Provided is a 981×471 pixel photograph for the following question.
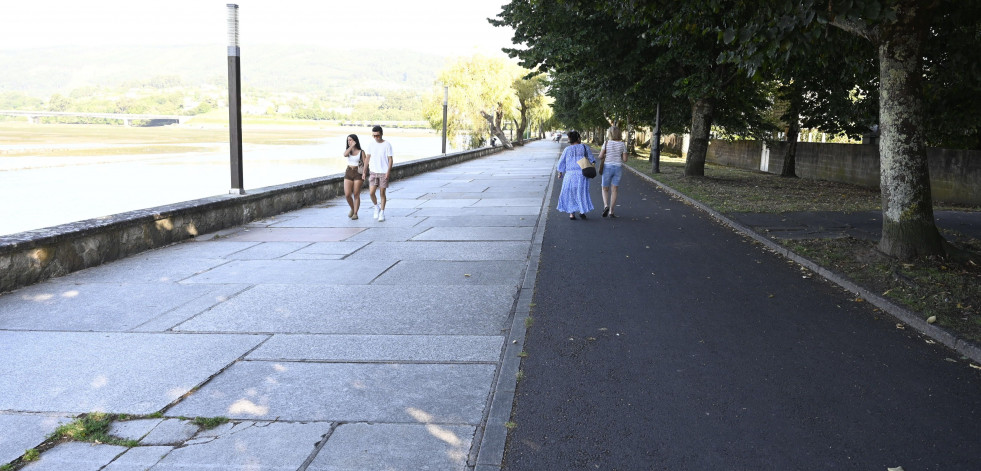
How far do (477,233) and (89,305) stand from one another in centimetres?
611

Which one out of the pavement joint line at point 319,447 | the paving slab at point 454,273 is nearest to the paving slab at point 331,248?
the paving slab at point 454,273

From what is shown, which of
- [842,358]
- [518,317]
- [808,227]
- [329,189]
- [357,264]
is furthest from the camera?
[329,189]

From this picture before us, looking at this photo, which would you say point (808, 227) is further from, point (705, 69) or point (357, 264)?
point (705, 69)

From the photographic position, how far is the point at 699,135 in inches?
826

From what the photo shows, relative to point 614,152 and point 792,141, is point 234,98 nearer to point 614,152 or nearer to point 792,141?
point 614,152

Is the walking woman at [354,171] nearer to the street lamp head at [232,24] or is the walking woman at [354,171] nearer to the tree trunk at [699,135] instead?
the street lamp head at [232,24]

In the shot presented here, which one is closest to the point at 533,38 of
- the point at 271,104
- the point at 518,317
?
the point at 518,317

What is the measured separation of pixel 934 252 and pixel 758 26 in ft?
10.4

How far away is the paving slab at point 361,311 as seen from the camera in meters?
5.66

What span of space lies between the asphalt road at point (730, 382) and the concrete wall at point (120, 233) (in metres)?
5.23

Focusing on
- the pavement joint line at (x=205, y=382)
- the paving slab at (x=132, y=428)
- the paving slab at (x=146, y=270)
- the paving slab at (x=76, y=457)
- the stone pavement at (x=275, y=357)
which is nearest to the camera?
the paving slab at (x=76, y=457)

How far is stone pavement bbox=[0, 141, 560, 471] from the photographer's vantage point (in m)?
3.51

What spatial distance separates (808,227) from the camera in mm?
10695

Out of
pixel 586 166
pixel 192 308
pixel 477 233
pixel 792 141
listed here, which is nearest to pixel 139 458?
pixel 192 308
